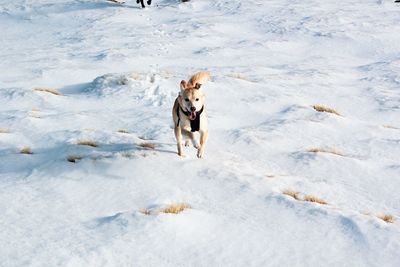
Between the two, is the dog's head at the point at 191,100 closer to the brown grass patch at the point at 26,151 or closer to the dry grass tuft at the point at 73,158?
the dry grass tuft at the point at 73,158

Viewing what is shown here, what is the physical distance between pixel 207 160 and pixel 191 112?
3.55 feet

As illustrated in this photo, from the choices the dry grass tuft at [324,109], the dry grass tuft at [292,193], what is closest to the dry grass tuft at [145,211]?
the dry grass tuft at [292,193]

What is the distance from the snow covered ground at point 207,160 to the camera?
17.6 feet

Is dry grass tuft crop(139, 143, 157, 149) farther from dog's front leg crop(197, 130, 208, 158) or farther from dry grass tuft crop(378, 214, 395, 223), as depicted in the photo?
dry grass tuft crop(378, 214, 395, 223)

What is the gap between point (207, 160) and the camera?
827cm

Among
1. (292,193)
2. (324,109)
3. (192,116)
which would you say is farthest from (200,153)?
(324,109)

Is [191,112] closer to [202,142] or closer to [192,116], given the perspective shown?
[192,116]

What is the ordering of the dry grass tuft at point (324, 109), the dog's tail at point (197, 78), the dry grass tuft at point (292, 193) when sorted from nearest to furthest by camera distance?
1. the dry grass tuft at point (292, 193)
2. the dog's tail at point (197, 78)
3. the dry grass tuft at point (324, 109)

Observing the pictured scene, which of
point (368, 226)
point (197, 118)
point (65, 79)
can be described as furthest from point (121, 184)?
point (65, 79)

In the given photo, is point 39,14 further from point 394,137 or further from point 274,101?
point 394,137

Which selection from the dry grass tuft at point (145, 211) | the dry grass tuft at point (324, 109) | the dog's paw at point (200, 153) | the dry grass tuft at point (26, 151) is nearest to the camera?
the dry grass tuft at point (145, 211)

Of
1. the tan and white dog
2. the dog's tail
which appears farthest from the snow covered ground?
the dog's tail

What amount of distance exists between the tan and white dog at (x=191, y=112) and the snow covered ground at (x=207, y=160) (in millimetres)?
493

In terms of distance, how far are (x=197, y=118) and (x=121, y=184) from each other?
1.80 metres
